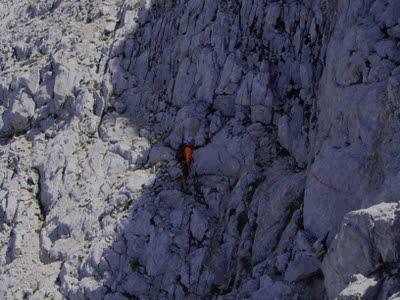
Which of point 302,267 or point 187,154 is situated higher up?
point 187,154

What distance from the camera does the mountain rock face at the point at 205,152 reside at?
666 inches

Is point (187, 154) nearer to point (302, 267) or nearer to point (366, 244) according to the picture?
point (302, 267)

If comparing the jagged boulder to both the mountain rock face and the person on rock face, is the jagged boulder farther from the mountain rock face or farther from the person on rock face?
the person on rock face

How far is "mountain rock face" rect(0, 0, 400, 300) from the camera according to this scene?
666 inches

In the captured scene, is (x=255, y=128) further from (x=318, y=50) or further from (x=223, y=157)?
(x=318, y=50)

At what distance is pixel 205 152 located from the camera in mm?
25141

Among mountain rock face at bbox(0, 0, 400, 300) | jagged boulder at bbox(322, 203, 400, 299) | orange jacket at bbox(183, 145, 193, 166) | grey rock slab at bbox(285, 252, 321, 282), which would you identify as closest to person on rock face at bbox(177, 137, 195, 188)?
orange jacket at bbox(183, 145, 193, 166)

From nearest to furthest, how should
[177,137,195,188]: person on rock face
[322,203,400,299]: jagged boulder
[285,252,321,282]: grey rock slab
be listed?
[322,203,400,299]: jagged boulder, [285,252,321,282]: grey rock slab, [177,137,195,188]: person on rock face

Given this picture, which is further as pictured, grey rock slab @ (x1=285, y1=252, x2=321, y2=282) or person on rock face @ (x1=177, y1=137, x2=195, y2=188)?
person on rock face @ (x1=177, y1=137, x2=195, y2=188)

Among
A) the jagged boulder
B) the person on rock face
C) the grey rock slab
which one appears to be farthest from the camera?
the person on rock face

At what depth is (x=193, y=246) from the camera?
22.6 meters

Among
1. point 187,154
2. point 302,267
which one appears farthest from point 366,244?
point 187,154

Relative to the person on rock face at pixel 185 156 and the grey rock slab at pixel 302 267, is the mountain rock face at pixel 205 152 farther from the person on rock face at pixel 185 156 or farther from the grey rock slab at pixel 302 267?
the person on rock face at pixel 185 156

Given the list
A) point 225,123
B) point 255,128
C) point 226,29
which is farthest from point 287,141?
point 226,29
